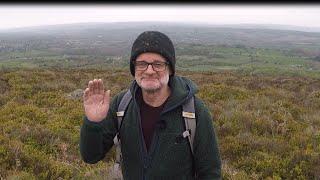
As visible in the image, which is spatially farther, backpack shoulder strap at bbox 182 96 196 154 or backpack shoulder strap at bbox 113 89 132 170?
backpack shoulder strap at bbox 113 89 132 170

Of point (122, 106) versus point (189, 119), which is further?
point (122, 106)

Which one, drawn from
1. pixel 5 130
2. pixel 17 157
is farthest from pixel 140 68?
pixel 5 130

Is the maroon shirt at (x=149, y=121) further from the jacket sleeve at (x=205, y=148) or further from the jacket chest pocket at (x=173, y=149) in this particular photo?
the jacket sleeve at (x=205, y=148)

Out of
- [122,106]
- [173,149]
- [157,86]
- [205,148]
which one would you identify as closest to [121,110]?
[122,106]

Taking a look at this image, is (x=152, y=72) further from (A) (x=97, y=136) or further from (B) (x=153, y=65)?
(A) (x=97, y=136)

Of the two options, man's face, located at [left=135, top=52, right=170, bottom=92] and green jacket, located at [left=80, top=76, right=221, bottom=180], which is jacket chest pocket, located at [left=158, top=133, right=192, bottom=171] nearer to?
green jacket, located at [left=80, top=76, right=221, bottom=180]

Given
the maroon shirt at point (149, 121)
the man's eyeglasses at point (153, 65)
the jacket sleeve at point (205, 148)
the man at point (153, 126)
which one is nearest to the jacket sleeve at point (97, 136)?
the man at point (153, 126)

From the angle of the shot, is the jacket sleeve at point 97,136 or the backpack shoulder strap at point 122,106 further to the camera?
the backpack shoulder strap at point 122,106

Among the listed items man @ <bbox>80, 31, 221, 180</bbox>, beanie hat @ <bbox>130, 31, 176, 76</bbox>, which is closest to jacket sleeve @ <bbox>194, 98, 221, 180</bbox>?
man @ <bbox>80, 31, 221, 180</bbox>
